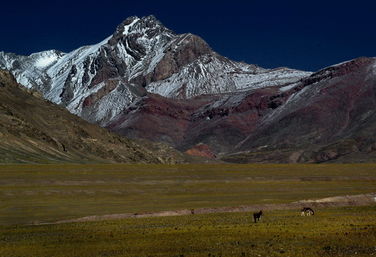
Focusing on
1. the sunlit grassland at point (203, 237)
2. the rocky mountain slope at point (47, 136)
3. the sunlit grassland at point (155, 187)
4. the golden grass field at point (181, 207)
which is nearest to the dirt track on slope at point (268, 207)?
the golden grass field at point (181, 207)

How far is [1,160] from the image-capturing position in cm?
11225

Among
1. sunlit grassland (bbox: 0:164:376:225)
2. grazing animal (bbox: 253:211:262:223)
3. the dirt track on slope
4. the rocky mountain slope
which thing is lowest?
grazing animal (bbox: 253:211:262:223)

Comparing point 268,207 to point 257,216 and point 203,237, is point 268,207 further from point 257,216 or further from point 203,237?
point 203,237

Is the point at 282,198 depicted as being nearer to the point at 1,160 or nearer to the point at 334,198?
the point at 334,198

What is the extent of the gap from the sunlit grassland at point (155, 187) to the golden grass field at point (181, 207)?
11 cm

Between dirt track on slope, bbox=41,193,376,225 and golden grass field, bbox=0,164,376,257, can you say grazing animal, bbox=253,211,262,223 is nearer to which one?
golden grass field, bbox=0,164,376,257

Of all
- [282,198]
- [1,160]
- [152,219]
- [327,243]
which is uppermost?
[1,160]

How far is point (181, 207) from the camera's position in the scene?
55.6 m

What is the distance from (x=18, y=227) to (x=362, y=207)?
30.2 m

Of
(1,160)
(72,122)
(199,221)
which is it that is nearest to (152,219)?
(199,221)

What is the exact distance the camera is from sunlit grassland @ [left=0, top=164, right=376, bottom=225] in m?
55.8

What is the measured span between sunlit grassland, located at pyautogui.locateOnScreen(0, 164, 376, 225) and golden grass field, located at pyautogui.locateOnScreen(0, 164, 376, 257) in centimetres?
11

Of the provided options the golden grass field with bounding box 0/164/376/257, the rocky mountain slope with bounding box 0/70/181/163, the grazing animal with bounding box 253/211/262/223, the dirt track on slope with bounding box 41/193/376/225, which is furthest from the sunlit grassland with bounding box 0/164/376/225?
the rocky mountain slope with bounding box 0/70/181/163

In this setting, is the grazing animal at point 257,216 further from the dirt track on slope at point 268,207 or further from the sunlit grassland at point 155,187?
the sunlit grassland at point 155,187
